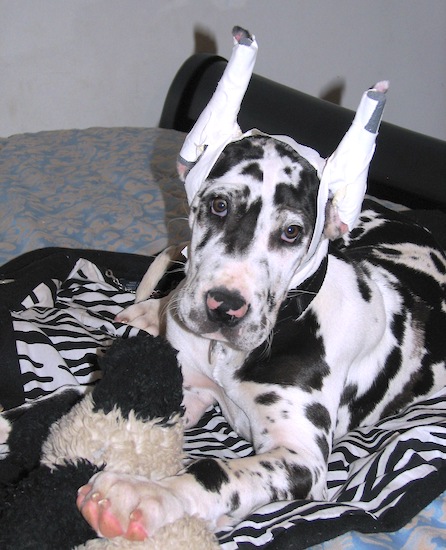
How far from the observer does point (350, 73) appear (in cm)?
740

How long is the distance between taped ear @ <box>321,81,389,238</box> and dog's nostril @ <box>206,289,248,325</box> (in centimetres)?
54

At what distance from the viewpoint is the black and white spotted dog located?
2.20 meters

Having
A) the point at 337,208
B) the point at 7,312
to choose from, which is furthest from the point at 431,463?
the point at 7,312

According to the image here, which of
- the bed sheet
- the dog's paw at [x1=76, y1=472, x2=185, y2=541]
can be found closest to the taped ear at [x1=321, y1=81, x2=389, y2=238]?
the dog's paw at [x1=76, y1=472, x2=185, y2=541]

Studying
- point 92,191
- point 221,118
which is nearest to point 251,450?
point 221,118

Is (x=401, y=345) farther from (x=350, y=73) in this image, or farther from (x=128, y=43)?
(x=350, y=73)

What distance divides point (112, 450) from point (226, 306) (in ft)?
1.91

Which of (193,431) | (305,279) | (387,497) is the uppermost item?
(305,279)

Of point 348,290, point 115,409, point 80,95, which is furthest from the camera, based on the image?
point 80,95

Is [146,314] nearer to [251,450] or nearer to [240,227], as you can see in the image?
[251,450]

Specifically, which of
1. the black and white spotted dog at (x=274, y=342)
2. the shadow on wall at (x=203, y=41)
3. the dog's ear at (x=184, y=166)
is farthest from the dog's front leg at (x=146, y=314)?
the shadow on wall at (x=203, y=41)

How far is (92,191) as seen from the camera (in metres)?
4.86

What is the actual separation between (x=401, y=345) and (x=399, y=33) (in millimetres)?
5177

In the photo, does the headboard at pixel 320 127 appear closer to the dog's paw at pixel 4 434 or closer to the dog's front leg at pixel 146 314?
the dog's front leg at pixel 146 314
